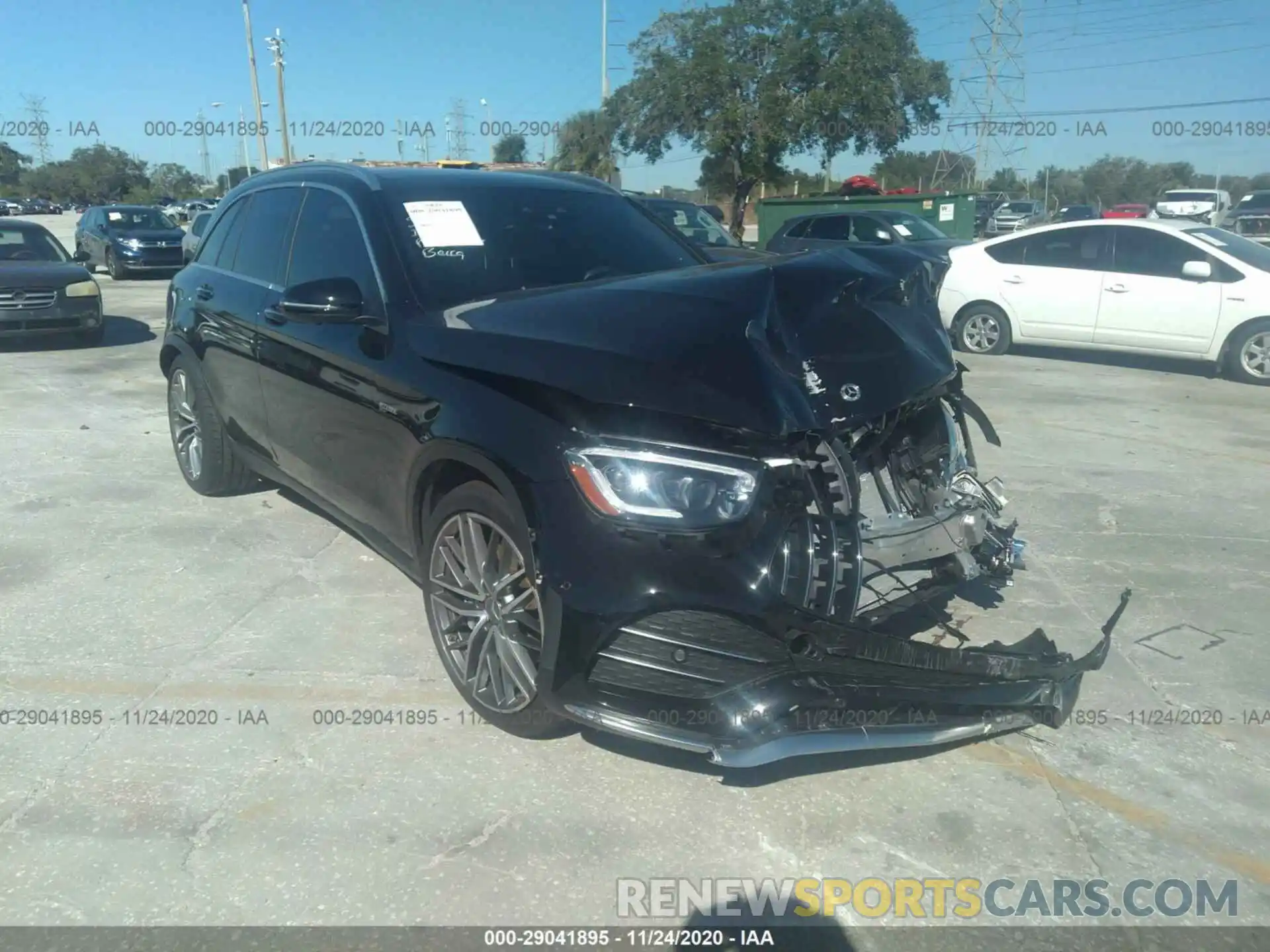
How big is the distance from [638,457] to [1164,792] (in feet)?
6.68

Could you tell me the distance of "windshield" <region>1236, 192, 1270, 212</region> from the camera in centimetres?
3144

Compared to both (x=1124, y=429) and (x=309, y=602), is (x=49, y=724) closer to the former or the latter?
(x=309, y=602)

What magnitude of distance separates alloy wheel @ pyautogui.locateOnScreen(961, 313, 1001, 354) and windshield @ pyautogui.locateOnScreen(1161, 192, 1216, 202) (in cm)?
3014

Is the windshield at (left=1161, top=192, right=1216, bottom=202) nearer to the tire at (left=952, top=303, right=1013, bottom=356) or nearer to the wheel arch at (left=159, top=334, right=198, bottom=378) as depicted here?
the tire at (left=952, top=303, right=1013, bottom=356)

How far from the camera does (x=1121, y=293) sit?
10.8m

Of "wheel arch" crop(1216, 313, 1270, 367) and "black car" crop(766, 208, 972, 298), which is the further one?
"black car" crop(766, 208, 972, 298)

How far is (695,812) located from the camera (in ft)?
10.3

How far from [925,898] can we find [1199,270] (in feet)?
31.0

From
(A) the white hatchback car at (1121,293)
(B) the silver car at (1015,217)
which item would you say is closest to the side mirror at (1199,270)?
(A) the white hatchback car at (1121,293)

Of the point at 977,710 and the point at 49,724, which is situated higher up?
the point at 977,710

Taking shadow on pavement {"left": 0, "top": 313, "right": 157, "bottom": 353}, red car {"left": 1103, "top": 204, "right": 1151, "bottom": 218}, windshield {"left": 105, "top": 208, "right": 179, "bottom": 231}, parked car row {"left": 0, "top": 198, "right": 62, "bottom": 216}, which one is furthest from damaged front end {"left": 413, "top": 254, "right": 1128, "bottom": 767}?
parked car row {"left": 0, "top": 198, "right": 62, "bottom": 216}

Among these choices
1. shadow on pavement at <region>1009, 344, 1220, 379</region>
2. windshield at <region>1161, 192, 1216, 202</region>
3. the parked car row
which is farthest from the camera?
the parked car row

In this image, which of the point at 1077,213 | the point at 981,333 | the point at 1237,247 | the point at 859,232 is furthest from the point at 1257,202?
the point at 981,333

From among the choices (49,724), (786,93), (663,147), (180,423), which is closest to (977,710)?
(49,724)
